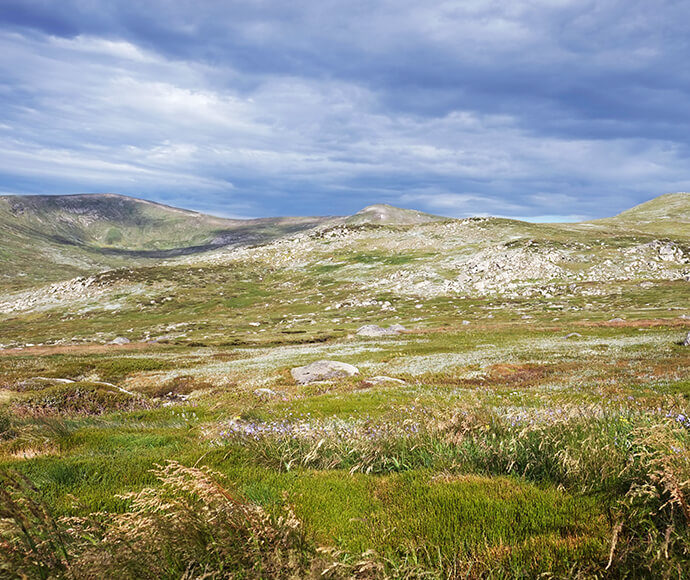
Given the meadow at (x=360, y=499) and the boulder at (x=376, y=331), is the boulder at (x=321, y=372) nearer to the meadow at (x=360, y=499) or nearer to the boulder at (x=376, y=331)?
the meadow at (x=360, y=499)

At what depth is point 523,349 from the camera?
40.7 meters

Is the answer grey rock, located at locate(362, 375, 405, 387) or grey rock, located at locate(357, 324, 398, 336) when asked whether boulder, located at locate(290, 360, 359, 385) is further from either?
grey rock, located at locate(357, 324, 398, 336)

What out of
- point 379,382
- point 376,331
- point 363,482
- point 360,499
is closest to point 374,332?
point 376,331

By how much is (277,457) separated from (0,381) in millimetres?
34019

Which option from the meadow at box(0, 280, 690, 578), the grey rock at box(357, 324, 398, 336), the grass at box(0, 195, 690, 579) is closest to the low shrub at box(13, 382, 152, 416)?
the grass at box(0, 195, 690, 579)

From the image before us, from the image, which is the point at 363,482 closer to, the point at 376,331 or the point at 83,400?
the point at 83,400

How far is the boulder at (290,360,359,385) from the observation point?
96.5ft

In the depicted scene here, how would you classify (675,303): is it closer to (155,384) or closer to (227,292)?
(155,384)

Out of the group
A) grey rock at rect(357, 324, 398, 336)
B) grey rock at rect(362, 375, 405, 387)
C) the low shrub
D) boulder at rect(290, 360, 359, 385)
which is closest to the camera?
the low shrub

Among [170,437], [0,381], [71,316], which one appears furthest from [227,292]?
[170,437]

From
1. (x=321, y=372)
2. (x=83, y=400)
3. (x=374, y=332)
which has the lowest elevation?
(x=374, y=332)

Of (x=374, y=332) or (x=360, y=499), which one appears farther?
(x=374, y=332)

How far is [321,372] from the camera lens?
30203 mm

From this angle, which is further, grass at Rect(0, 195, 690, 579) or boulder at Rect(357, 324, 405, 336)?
boulder at Rect(357, 324, 405, 336)
